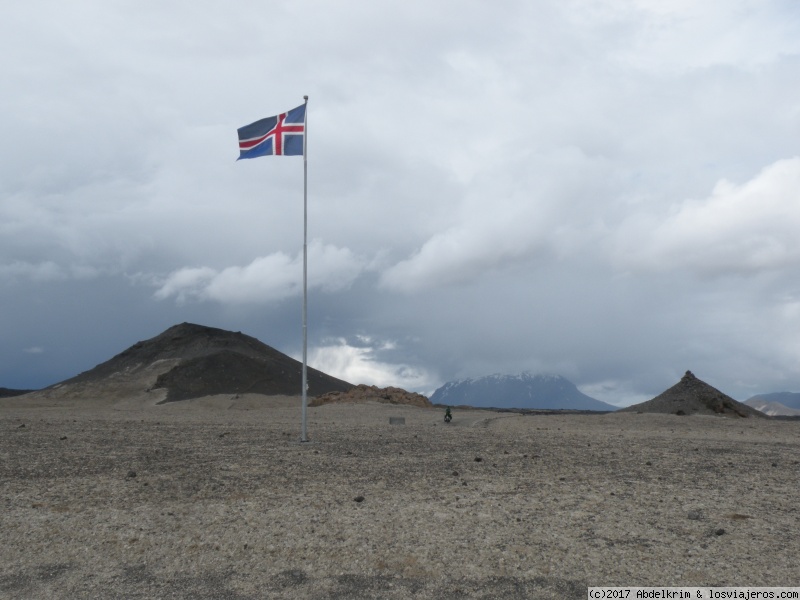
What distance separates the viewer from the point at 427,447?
1933cm

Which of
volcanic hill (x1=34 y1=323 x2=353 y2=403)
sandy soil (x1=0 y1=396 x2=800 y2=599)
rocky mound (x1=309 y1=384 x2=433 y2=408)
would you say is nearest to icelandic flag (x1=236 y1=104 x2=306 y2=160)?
sandy soil (x1=0 y1=396 x2=800 y2=599)

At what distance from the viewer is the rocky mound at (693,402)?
4303 centimetres

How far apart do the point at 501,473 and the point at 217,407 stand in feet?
131

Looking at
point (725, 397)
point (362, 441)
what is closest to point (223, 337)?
point (725, 397)

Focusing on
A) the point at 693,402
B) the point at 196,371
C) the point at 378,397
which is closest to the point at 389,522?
the point at 693,402

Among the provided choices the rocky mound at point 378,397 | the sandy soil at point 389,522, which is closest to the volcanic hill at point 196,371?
the rocky mound at point 378,397

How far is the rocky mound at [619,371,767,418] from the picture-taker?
43.0 metres

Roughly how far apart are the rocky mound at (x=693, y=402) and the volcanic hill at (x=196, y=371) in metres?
31.4

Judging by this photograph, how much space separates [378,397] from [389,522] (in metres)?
42.5

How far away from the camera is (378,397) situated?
173ft

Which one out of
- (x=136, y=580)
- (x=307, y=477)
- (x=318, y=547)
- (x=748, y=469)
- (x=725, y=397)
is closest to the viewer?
(x=136, y=580)

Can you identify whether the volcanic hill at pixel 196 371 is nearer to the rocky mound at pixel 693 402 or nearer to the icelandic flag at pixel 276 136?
the rocky mound at pixel 693 402

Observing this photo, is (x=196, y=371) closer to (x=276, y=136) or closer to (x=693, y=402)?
(x=693, y=402)

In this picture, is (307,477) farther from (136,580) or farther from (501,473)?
(136,580)
